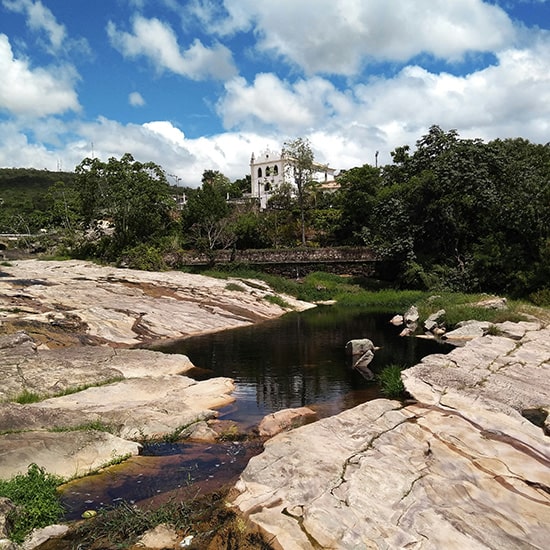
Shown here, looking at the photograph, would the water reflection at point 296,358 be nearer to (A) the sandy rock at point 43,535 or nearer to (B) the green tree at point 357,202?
(A) the sandy rock at point 43,535

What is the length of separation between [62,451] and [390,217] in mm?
44784

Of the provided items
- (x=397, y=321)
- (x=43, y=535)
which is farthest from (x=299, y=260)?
(x=43, y=535)

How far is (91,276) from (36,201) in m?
88.7

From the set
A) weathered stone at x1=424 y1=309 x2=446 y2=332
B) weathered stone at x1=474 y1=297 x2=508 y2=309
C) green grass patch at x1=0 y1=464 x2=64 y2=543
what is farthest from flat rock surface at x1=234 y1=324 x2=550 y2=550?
weathered stone at x1=474 y1=297 x2=508 y2=309

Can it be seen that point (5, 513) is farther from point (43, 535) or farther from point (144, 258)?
point (144, 258)

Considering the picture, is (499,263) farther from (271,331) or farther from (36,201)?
(36,201)

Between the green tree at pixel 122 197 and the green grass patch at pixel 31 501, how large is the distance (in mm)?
50704

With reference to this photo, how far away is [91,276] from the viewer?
4472 centimetres

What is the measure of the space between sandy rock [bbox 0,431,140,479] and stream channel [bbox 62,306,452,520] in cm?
44

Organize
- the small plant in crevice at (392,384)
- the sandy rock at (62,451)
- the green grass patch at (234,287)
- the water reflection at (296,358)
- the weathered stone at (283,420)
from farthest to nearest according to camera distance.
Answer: the green grass patch at (234,287)
the water reflection at (296,358)
the small plant in crevice at (392,384)
the weathered stone at (283,420)
the sandy rock at (62,451)

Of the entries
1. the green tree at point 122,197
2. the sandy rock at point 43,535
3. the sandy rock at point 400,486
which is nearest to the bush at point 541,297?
the sandy rock at point 400,486

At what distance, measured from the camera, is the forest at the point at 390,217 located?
42344 millimetres

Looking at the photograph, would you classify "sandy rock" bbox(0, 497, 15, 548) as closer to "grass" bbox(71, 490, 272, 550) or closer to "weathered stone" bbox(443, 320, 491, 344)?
"grass" bbox(71, 490, 272, 550)

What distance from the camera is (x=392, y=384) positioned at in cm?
1897
